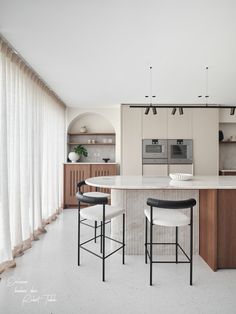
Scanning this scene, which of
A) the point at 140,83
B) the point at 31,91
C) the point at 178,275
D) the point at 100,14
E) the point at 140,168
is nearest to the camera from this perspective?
the point at 100,14

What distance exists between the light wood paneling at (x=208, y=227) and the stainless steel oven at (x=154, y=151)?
2.20m

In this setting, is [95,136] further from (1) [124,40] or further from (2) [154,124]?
(1) [124,40]

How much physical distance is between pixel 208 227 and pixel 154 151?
2533 mm

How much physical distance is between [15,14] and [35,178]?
6.68 feet

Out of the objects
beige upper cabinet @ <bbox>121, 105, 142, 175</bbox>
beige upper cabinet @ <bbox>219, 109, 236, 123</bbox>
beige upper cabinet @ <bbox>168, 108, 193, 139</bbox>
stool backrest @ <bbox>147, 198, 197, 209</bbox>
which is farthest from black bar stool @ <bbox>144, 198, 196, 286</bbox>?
beige upper cabinet @ <bbox>219, 109, 236, 123</bbox>

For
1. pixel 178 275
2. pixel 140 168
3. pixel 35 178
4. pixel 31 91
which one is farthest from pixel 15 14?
pixel 140 168

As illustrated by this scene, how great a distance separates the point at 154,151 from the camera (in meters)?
4.63

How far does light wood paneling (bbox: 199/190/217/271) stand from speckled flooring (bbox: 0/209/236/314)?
0.11 meters

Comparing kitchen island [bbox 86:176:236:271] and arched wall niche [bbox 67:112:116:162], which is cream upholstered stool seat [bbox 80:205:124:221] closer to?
kitchen island [bbox 86:176:236:271]

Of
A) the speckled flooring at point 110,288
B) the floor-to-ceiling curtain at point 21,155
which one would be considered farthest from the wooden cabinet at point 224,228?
the floor-to-ceiling curtain at point 21,155

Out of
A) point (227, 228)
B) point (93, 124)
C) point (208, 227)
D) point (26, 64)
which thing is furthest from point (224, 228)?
point (93, 124)

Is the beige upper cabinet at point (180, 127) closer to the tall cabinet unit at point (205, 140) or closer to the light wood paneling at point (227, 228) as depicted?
the tall cabinet unit at point (205, 140)

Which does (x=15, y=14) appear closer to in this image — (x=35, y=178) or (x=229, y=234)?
(x=35, y=178)

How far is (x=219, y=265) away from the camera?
86.4 inches
